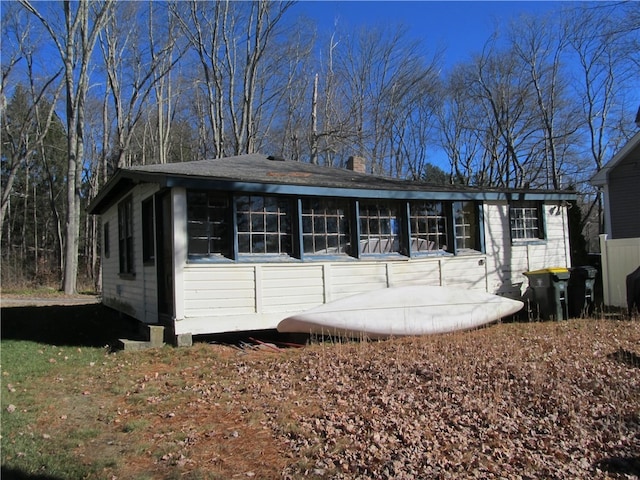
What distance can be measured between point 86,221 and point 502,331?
32476 millimetres

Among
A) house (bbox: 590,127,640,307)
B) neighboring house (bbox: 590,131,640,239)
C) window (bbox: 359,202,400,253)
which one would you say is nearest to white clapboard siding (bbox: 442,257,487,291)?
window (bbox: 359,202,400,253)

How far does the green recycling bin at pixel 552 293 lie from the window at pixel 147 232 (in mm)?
7762

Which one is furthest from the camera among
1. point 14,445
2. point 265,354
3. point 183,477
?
point 265,354

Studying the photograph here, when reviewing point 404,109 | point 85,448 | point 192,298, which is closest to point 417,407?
point 85,448

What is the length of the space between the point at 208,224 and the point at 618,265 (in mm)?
8909

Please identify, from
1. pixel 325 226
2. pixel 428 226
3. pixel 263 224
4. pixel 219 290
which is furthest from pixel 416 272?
pixel 219 290

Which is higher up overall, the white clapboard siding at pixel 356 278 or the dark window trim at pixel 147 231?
the dark window trim at pixel 147 231

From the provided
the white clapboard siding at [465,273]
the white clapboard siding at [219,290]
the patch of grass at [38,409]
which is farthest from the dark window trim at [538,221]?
the patch of grass at [38,409]

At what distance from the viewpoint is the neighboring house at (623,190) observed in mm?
15328

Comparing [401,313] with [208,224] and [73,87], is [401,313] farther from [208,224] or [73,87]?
[73,87]

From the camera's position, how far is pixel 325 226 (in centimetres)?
955

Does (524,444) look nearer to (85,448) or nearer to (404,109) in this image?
(85,448)

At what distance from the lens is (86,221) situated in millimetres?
35062

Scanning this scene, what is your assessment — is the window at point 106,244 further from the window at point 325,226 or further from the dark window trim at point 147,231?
the window at point 325,226
